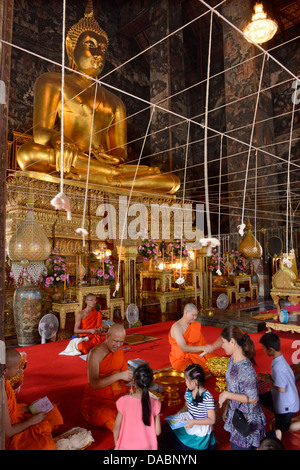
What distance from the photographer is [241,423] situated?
1.87 meters

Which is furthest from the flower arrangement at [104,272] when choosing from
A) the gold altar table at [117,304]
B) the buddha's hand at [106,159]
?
the buddha's hand at [106,159]

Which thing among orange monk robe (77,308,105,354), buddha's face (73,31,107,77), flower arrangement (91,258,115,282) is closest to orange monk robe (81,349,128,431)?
orange monk robe (77,308,105,354)

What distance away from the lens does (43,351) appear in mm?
4219

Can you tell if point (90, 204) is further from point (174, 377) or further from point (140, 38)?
point (140, 38)

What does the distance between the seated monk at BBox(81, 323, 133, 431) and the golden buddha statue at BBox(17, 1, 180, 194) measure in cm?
395

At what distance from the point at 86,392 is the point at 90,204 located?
4960 mm

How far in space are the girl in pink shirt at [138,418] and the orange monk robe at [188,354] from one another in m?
1.40

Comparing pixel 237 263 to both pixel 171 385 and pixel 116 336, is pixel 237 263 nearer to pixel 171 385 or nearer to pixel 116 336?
pixel 171 385

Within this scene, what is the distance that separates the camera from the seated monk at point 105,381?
2230 mm

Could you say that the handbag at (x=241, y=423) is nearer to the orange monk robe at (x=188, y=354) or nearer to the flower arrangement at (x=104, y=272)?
the orange monk robe at (x=188, y=354)

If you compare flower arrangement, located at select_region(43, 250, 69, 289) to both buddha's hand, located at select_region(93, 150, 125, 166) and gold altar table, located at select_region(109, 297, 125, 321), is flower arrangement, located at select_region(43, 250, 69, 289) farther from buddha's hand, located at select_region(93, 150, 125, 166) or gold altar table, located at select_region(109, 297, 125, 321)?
buddha's hand, located at select_region(93, 150, 125, 166)

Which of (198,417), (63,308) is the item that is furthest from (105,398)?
(63,308)

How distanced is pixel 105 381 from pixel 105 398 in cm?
30

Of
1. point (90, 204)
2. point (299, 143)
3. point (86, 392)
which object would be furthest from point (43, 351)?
point (299, 143)
